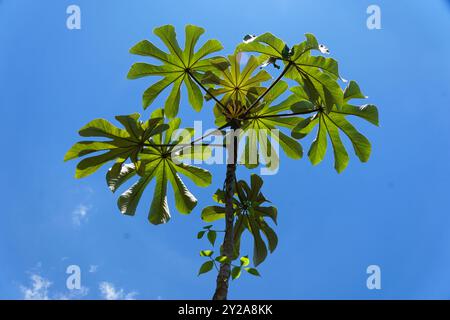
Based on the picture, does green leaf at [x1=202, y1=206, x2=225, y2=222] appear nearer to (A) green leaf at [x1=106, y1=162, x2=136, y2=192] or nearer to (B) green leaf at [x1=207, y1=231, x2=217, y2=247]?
(A) green leaf at [x1=106, y1=162, x2=136, y2=192]

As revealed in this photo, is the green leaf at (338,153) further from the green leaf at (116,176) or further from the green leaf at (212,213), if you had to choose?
the green leaf at (116,176)

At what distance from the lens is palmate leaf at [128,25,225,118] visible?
4.25 meters

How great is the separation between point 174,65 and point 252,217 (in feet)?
6.57

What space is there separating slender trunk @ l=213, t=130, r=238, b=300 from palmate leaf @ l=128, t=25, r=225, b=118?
109 cm

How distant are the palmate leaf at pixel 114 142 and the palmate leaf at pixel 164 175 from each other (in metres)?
0.19

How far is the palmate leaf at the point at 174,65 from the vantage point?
425 cm

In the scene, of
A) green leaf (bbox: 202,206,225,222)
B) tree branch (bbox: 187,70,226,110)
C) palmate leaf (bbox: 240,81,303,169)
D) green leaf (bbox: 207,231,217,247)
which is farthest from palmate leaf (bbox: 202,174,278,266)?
green leaf (bbox: 207,231,217,247)

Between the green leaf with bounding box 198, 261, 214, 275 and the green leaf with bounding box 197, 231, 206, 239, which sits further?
the green leaf with bounding box 197, 231, 206, 239

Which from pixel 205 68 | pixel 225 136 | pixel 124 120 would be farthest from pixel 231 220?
pixel 205 68

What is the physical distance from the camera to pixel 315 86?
13.1 feet

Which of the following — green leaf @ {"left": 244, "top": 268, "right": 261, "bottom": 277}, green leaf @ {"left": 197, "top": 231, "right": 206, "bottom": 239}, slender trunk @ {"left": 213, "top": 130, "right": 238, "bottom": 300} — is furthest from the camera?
green leaf @ {"left": 197, "top": 231, "right": 206, "bottom": 239}
